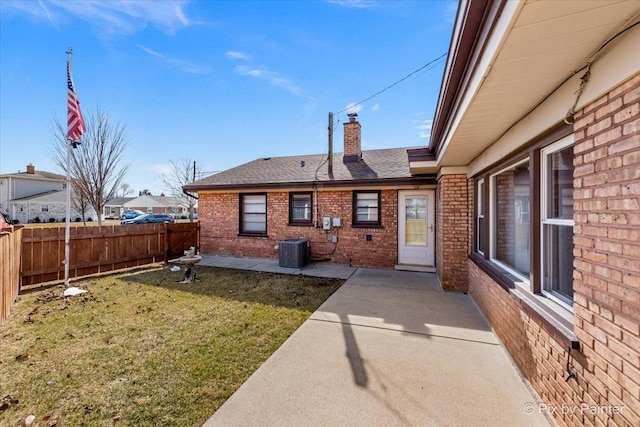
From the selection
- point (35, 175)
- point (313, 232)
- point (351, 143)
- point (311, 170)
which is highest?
point (35, 175)

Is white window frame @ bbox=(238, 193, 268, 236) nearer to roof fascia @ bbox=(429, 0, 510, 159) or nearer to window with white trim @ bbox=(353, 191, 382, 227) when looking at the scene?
window with white trim @ bbox=(353, 191, 382, 227)

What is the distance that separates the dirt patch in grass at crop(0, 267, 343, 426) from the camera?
248 centimetres

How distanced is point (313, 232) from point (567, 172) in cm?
731

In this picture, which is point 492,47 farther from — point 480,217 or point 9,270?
point 9,270

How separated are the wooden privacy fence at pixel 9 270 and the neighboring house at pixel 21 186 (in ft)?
117

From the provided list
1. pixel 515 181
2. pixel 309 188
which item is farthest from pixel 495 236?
pixel 309 188

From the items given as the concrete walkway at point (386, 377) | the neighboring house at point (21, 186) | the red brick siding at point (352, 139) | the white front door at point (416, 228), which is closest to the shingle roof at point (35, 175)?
the neighboring house at point (21, 186)

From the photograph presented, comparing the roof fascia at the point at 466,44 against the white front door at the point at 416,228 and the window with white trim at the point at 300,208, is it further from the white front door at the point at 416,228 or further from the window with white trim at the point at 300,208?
the window with white trim at the point at 300,208

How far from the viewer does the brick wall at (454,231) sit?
6.04m

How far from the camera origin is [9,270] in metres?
5.01

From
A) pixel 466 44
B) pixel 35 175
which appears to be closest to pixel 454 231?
pixel 466 44

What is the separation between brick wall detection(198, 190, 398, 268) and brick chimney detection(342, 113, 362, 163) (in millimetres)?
2226

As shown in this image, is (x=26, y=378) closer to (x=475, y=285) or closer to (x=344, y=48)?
(x=475, y=285)

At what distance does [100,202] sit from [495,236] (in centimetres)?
A: 1593
